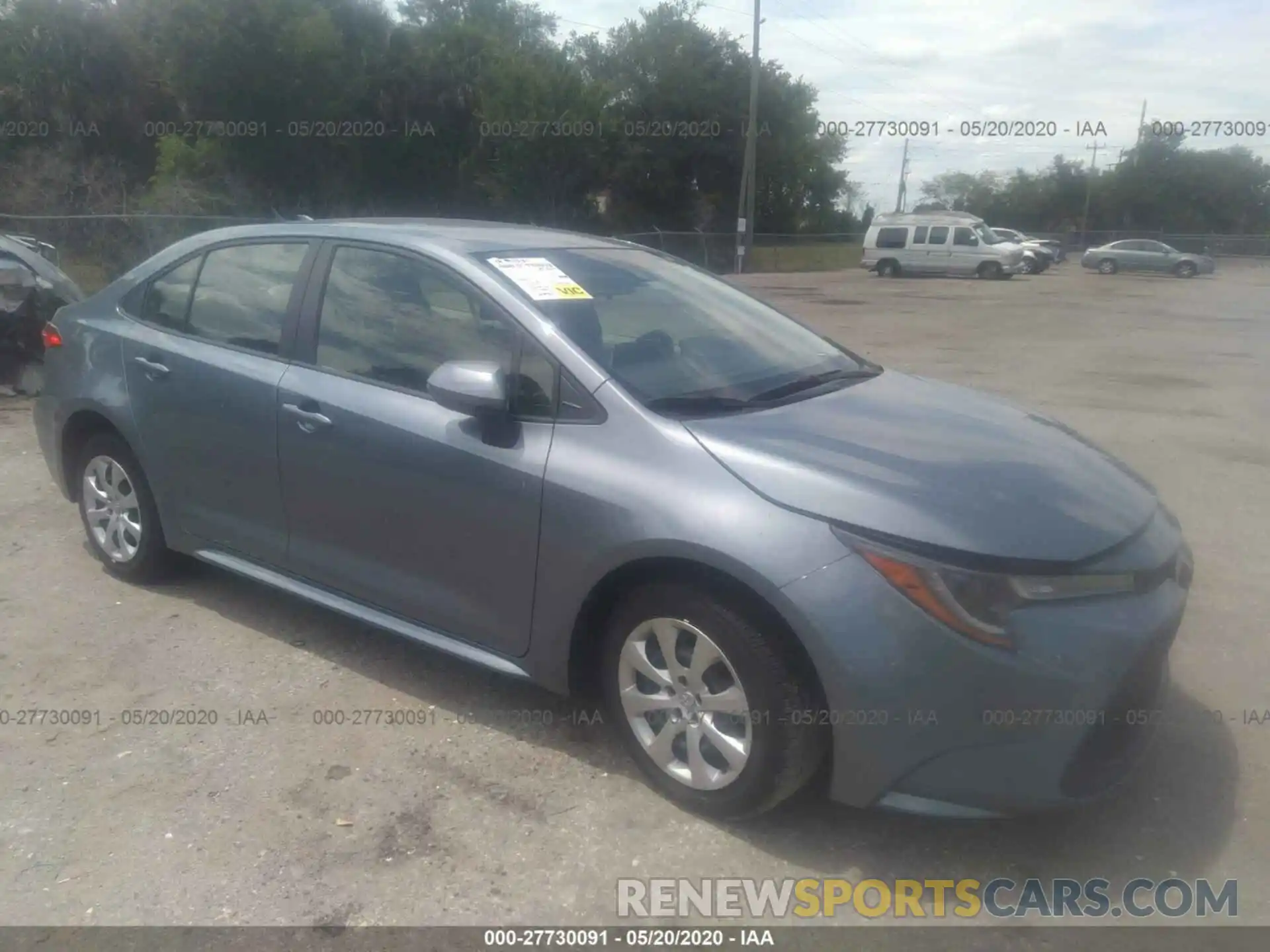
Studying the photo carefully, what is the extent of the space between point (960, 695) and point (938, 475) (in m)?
0.65

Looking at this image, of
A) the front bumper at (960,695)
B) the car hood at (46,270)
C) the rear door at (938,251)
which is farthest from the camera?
the rear door at (938,251)

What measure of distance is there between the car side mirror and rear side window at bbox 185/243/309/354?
106 centimetres

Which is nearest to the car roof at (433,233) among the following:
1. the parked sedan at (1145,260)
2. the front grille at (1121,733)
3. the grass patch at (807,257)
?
the front grille at (1121,733)

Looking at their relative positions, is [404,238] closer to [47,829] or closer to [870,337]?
[47,829]

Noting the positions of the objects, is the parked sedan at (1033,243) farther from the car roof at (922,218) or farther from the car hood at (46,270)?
the car hood at (46,270)

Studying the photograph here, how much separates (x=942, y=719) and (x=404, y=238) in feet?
8.23

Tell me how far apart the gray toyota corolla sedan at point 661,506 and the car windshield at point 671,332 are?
0.6 inches

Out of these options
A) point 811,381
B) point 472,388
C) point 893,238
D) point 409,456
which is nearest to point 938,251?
point 893,238

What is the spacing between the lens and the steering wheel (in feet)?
12.2

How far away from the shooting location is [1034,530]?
294 centimetres

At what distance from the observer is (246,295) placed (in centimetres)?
439

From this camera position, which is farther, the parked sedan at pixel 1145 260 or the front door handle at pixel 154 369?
the parked sedan at pixel 1145 260

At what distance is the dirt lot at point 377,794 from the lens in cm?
295

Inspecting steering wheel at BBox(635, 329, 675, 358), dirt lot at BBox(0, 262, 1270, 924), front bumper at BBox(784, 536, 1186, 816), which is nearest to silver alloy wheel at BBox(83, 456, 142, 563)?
dirt lot at BBox(0, 262, 1270, 924)
